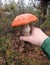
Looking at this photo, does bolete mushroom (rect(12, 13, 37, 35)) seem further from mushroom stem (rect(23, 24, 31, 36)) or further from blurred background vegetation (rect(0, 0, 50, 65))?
blurred background vegetation (rect(0, 0, 50, 65))

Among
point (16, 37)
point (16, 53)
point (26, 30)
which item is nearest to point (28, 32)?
point (26, 30)

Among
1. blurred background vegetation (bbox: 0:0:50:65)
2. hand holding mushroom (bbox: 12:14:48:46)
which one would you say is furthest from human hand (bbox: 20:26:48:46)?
blurred background vegetation (bbox: 0:0:50:65)

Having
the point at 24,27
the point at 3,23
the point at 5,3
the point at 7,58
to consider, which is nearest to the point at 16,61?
the point at 7,58

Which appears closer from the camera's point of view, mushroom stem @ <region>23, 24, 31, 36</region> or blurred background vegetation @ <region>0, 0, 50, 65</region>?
mushroom stem @ <region>23, 24, 31, 36</region>

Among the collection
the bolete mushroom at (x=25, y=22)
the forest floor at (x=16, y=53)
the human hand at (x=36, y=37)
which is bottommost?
the forest floor at (x=16, y=53)

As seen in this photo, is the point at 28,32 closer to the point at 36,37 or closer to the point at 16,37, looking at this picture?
the point at 36,37

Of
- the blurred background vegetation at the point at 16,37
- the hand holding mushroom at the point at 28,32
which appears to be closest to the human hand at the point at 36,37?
the hand holding mushroom at the point at 28,32

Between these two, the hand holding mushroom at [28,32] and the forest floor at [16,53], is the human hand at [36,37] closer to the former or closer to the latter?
the hand holding mushroom at [28,32]

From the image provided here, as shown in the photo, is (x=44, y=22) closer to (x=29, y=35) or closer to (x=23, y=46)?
(x=23, y=46)

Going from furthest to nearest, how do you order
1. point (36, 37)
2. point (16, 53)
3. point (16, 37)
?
1. point (16, 37)
2. point (16, 53)
3. point (36, 37)
